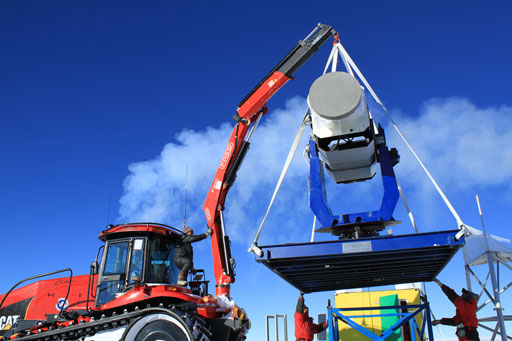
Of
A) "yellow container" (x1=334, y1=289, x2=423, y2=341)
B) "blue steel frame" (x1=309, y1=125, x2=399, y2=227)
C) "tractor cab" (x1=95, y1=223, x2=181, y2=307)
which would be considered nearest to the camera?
"blue steel frame" (x1=309, y1=125, x2=399, y2=227)

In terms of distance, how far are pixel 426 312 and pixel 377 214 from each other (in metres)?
2.70

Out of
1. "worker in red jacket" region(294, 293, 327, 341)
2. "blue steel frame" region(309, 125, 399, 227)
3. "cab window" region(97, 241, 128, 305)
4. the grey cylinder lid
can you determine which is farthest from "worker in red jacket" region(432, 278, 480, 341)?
"cab window" region(97, 241, 128, 305)

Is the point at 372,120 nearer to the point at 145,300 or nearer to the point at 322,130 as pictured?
the point at 322,130

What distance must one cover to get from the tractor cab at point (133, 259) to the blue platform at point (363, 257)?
2636mm

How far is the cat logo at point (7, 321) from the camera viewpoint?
10336 millimetres

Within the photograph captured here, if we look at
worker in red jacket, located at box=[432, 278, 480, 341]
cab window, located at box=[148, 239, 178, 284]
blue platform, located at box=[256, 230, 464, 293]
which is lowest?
worker in red jacket, located at box=[432, 278, 480, 341]

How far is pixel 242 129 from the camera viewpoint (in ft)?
36.7

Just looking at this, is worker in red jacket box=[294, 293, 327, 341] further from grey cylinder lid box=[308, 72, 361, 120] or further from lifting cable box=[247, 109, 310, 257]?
grey cylinder lid box=[308, 72, 361, 120]

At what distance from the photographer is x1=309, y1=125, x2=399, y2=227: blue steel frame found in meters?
6.96

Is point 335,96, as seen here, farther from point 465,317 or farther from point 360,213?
point 465,317

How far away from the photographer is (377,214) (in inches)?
274

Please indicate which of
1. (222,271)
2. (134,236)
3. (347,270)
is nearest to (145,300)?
(134,236)

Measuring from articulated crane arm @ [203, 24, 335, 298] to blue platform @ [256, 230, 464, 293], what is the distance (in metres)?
2.46

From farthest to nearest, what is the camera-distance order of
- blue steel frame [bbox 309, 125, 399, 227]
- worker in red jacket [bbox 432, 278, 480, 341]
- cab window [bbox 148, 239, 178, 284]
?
cab window [bbox 148, 239, 178, 284]
worker in red jacket [bbox 432, 278, 480, 341]
blue steel frame [bbox 309, 125, 399, 227]
